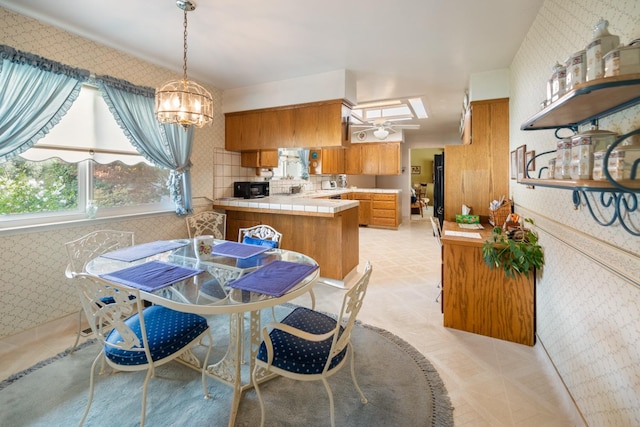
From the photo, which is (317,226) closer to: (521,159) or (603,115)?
(521,159)

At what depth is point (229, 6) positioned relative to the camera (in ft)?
6.77

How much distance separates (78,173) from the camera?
2574mm

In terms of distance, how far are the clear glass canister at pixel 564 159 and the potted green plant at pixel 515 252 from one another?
96 centimetres

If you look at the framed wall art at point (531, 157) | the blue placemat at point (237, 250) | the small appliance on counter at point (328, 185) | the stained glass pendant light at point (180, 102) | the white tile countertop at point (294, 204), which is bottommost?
the blue placemat at point (237, 250)

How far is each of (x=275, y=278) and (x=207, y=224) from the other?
244cm

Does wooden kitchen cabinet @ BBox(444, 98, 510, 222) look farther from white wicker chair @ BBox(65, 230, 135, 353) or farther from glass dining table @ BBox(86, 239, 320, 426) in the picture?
white wicker chair @ BBox(65, 230, 135, 353)

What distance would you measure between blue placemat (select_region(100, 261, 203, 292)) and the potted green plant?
2.09 meters

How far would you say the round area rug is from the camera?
1.49 meters

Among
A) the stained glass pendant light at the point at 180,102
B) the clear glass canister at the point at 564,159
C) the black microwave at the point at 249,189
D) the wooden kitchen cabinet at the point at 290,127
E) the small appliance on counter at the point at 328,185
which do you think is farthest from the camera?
the small appliance on counter at the point at 328,185

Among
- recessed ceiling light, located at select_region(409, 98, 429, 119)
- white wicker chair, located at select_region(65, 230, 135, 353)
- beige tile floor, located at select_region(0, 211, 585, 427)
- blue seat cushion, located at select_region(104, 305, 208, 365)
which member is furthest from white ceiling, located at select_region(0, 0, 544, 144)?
beige tile floor, located at select_region(0, 211, 585, 427)

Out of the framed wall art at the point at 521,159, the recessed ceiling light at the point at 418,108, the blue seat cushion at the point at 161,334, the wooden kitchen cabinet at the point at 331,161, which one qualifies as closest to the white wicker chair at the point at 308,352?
the blue seat cushion at the point at 161,334

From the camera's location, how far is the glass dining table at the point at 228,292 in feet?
4.42

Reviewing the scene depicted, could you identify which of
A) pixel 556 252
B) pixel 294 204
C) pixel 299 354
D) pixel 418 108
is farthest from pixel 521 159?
pixel 418 108

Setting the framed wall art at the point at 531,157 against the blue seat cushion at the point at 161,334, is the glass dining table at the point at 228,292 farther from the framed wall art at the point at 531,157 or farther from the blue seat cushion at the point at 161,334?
the framed wall art at the point at 531,157
